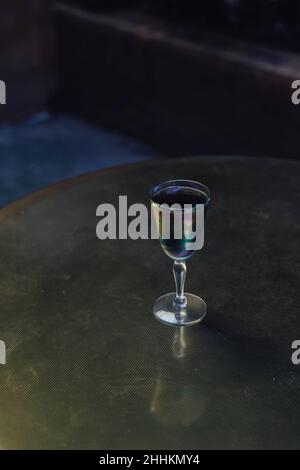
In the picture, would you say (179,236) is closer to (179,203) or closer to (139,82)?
(179,203)

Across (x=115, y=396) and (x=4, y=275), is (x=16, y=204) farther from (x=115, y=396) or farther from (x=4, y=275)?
(x=115, y=396)

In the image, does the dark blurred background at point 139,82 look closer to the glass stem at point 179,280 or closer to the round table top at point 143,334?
the round table top at point 143,334

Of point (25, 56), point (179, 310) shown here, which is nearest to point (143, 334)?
point (179, 310)

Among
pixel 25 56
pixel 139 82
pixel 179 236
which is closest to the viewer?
pixel 179 236

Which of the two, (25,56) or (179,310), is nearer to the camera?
(179,310)

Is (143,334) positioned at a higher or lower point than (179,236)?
lower

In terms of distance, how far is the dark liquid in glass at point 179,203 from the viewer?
3.03 ft

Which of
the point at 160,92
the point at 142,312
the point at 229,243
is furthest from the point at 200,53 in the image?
the point at 142,312

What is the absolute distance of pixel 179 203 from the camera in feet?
3.19

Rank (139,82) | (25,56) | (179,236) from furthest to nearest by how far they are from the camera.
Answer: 1. (25,56)
2. (139,82)
3. (179,236)

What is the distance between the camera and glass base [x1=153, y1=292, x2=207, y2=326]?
0.96m

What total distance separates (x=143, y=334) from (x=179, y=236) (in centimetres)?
14

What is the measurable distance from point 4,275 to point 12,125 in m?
2.60

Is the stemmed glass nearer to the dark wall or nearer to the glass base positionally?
the glass base
